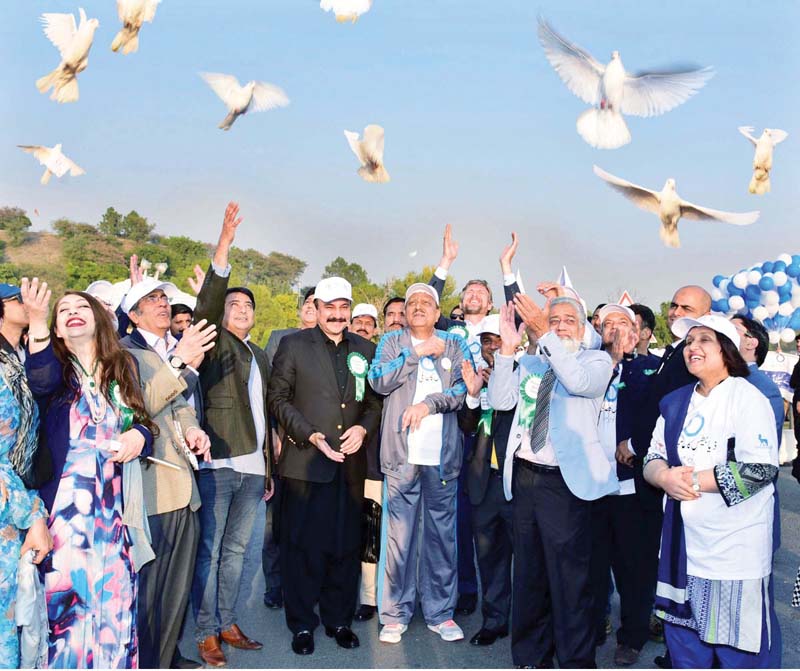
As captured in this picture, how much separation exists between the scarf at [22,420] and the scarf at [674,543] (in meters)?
2.95

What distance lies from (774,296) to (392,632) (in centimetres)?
1240

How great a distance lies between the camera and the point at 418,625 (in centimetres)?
516

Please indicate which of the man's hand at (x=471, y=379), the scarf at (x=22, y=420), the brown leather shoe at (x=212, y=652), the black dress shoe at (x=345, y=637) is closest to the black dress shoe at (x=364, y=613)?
the black dress shoe at (x=345, y=637)

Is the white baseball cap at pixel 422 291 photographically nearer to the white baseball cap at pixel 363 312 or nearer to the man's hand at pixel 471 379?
the man's hand at pixel 471 379

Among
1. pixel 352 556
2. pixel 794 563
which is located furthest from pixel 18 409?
pixel 794 563

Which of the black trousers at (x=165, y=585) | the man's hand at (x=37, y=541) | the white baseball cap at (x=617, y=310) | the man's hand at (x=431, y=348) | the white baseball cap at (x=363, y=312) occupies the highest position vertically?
the white baseball cap at (x=363, y=312)

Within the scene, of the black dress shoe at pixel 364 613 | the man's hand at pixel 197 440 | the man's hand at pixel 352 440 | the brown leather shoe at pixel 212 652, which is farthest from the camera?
the black dress shoe at pixel 364 613

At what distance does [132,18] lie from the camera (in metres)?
6.01

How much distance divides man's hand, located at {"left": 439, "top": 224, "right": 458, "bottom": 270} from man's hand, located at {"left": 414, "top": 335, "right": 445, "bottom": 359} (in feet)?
3.43

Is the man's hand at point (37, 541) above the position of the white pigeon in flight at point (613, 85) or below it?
below

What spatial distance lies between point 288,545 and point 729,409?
2864 millimetres

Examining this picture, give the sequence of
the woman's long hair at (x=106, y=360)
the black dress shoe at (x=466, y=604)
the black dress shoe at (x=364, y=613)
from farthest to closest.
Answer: the black dress shoe at (x=466, y=604)
the black dress shoe at (x=364, y=613)
the woman's long hair at (x=106, y=360)

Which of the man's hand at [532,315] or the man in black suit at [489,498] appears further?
the man in black suit at [489,498]

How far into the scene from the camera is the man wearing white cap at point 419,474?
16.3 feet
